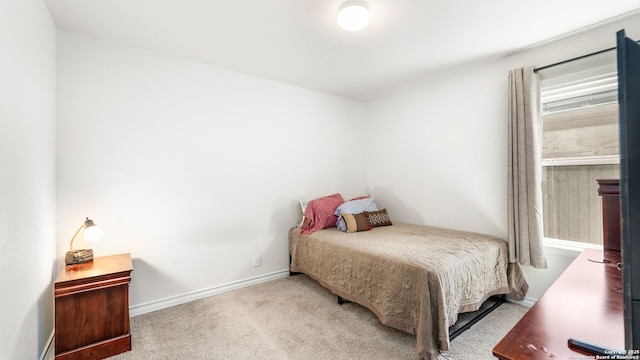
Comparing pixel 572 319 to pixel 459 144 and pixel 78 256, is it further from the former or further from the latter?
pixel 78 256

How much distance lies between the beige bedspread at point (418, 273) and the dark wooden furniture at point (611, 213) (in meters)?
0.76

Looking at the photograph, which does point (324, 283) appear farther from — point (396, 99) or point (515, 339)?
point (396, 99)

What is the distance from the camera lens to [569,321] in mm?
965

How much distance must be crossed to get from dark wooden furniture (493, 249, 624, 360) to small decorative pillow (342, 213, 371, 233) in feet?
6.07

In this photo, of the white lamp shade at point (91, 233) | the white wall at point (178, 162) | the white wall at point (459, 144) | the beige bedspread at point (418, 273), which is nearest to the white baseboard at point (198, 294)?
the white wall at point (178, 162)

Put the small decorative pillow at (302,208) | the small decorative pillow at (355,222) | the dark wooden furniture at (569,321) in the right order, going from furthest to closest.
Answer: the small decorative pillow at (302,208) → the small decorative pillow at (355,222) → the dark wooden furniture at (569,321)

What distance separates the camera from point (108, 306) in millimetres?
1921

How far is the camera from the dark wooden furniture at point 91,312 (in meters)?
1.78

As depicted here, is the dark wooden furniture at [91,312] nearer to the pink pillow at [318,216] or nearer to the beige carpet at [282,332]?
the beige carpet at [282,332]


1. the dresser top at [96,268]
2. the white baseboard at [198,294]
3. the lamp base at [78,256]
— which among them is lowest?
the white baseboard at [198,294]

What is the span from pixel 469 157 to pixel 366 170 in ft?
5.11

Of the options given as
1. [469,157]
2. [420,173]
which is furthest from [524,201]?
[420,173]

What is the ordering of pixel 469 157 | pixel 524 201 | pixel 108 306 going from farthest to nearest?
pixel 469 157 < pixel 524 201 < pixel 108 306

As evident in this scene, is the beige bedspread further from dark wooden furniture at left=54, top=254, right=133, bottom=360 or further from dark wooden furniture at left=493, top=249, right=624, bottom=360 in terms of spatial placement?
dark wooden furniture at left=54, top=254, right=133, bottom=360
